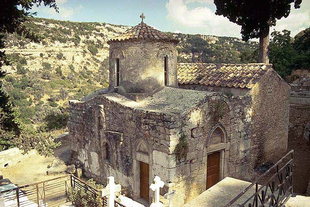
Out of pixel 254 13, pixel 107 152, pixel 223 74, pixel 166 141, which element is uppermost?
pixel 254 13

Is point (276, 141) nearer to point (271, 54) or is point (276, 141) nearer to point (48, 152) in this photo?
point (48, 152)

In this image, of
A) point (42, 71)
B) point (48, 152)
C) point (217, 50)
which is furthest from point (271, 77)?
point (217, 50)

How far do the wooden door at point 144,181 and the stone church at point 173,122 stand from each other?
0.13 ft

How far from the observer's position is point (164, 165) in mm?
8234

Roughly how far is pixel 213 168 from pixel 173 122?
3101 millimetres

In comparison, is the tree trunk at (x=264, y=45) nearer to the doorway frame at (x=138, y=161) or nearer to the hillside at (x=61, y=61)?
the hillside at (x=61, y=61)

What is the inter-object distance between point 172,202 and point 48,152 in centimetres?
464

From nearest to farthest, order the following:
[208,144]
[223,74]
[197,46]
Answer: [208,144] < [223,74] < [197,46]

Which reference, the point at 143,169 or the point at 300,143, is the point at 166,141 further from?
the point at 300,143

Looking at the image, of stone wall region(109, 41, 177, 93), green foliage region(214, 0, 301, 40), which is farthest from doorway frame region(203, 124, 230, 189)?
green foliage region(214, 0, 301, 40)

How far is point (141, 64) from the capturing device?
11.6 metres

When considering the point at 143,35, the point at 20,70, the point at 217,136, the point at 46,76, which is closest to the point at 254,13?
the point at 143,35

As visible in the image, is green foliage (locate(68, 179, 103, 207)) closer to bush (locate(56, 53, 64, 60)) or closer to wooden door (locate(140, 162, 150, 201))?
wooden door (locate(140, 162, 150, 201))

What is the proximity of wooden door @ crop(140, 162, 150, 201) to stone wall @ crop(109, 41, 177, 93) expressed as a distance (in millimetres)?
3563
